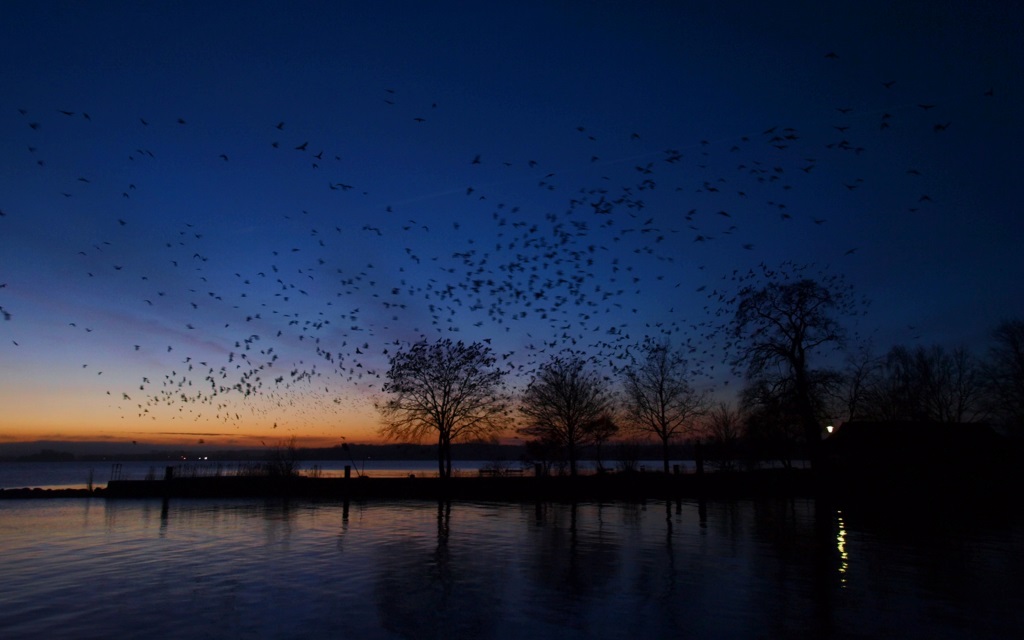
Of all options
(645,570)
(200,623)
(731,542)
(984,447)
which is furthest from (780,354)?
(200,623)

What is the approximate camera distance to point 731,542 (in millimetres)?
18250

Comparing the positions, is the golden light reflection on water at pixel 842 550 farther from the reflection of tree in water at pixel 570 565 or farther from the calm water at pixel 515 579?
the reflection of tree in water at pixel 570 565

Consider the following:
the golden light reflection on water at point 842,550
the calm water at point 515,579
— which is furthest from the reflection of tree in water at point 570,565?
the golden light reflection on water at point 842,550

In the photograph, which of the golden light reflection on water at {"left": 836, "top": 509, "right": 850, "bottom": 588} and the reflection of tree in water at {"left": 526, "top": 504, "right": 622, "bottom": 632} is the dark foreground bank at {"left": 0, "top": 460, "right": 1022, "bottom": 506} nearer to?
the golden light reflection on water at {"left": 836, "top": 509, "right": 850, "bottom": 588}

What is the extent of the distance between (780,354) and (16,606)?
126 feet

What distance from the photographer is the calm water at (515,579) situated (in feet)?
32.3

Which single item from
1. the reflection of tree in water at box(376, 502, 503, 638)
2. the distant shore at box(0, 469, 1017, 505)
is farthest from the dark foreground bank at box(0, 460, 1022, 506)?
the reflection of tree in water at box(376, 502, 503, 638)

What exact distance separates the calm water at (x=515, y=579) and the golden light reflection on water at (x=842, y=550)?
0.37 feet

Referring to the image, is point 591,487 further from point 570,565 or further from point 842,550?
point 570,565

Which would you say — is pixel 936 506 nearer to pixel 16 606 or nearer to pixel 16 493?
pixel 16 606

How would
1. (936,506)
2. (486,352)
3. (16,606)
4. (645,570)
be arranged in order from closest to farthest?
(16,606) < (645,570) < (936,506) < (486,352)

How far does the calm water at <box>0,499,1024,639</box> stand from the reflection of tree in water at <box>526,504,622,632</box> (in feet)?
0.22

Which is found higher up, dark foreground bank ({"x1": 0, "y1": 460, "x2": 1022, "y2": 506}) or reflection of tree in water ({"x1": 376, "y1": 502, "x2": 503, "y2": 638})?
reflection of tree in water ({"x1": 376, "y1": 502, "x2": 503, "y2": 638})

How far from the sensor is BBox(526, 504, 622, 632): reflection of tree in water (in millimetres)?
10888
